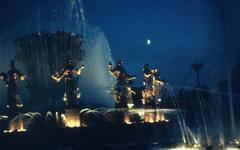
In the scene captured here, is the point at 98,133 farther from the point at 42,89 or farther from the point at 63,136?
the point at 42,89

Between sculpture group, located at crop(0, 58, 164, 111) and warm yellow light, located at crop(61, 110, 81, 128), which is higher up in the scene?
sculpture group, located at crop(0, 58, 164, 111)

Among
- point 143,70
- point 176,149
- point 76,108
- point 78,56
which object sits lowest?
point 176,149

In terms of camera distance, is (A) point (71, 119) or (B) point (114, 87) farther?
(B) point (114, 87)

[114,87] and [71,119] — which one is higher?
[114,87]

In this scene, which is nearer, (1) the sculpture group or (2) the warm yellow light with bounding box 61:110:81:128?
(2) the warm yellow light with bounding box 61:110:81:128

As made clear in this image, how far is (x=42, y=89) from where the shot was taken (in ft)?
171

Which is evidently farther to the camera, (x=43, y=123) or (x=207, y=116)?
(x=207, y=116)

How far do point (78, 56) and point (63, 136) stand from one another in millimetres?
23321

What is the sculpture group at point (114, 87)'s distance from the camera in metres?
35.8

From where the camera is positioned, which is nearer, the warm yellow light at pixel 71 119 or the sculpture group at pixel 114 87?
the warm yellow light at pixel 71 119

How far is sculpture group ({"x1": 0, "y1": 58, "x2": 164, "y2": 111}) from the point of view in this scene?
3581cm

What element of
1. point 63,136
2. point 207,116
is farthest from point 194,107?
point 63,136

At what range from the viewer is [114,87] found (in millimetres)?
37969

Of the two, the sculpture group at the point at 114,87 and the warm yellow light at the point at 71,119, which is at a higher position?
the sculpture group at the point at 114,87
